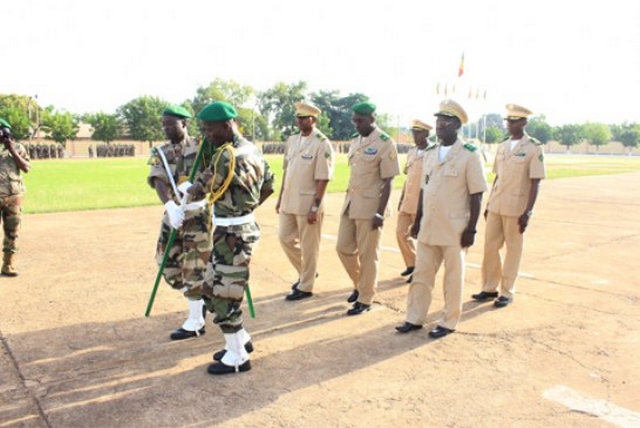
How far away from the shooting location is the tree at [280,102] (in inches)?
3599

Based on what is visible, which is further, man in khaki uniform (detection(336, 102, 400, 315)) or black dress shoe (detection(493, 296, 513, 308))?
black dress shoe (detection(493, 296, 513, 308))

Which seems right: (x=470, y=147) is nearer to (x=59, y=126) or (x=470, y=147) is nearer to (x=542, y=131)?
(x=59, y=126)

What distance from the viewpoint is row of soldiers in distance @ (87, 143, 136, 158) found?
59.8 metres

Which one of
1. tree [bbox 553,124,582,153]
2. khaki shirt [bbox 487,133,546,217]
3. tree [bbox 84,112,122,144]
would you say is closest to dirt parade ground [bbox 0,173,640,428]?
khaki shirt [bbox 487,133,546,217]

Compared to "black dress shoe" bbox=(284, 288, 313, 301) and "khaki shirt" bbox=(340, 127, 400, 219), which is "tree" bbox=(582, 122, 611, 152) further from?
"black dress shoe" bbox=(284, 288, 313, 301)

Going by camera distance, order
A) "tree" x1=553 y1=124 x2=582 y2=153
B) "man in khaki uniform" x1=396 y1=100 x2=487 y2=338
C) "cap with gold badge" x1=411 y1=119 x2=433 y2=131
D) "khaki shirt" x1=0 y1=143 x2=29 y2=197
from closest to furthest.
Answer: "man in khaki uniform" x1=396 y1=100 x2=487 y2=338
"khaki shirt" x1=0 y1=143 x2=29 y2=197
"cap with gold badge" x1=411 y1=119 x2=433 y2=131
"tree" x1=553 y1=124 x2=582 y2=153

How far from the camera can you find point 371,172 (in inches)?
210

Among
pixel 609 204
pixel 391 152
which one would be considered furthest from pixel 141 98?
pixel 391 152

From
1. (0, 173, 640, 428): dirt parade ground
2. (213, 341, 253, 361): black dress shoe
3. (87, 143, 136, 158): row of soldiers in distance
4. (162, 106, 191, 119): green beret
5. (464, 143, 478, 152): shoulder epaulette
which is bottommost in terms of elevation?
(0, 173, 640, 428): dirt parade ground

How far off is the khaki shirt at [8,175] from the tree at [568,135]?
11071cm

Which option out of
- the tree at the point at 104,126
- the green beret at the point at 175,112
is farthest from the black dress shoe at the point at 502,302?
the tree at the point at 104,126

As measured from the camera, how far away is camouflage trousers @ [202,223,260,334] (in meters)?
3.75

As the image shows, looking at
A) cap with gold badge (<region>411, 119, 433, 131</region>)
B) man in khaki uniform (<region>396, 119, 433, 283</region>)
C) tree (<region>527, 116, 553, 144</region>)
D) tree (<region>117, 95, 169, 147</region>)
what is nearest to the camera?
cap with gold badge (<region>411, 119, 433, 131</region>)

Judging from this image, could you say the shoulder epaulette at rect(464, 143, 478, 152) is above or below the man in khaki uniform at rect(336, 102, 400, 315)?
above
